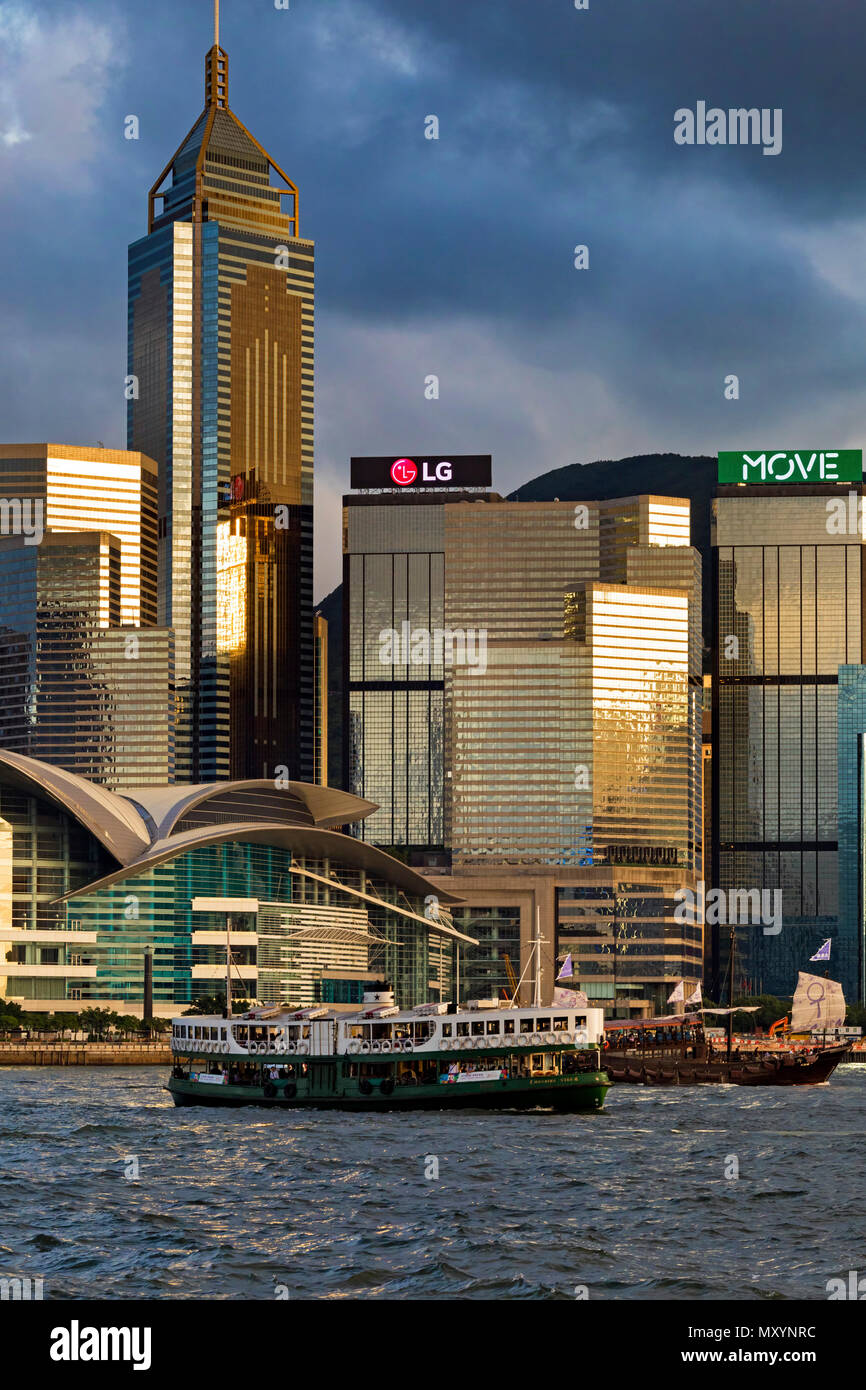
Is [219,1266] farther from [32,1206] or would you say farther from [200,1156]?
[200,1156]

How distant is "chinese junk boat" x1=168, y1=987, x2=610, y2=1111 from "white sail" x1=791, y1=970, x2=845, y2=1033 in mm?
69953

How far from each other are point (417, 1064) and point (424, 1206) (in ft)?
144

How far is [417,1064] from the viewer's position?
9506cm

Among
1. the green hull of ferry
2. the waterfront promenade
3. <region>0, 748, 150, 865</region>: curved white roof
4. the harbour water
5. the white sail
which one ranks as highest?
<region>0, 748, 150, 865</region>: curved white roof

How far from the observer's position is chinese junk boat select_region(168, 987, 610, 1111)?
309 feet

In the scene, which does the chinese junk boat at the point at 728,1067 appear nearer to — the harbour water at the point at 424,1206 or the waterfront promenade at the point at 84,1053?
the waterfront promenade at the point at 84,1053

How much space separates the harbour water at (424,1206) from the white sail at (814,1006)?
249 ft

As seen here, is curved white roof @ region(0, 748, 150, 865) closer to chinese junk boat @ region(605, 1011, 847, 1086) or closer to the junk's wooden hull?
chinese junk boat @ region(605, 1011, 847, 1086)

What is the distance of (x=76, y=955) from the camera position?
18800cm

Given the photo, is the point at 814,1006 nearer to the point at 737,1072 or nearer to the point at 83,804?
the point at 737,1072

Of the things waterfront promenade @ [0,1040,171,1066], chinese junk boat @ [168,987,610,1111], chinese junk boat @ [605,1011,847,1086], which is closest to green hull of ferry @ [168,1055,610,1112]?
chinese junk boat @ [168,987,610,1111]

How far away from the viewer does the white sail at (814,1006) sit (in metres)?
164

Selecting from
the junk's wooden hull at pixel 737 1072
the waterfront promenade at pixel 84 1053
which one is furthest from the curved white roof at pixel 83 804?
the junk's wooden hull at pixel 737 1072
